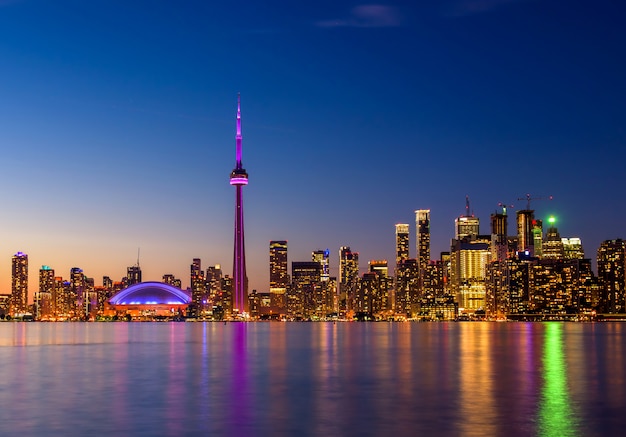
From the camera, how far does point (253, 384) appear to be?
6053cm

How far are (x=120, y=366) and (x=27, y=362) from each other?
39.5 feet

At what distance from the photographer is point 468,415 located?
42.2m

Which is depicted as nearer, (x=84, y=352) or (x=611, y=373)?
(x=611, y=373)

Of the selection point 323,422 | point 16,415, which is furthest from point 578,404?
point 16,415

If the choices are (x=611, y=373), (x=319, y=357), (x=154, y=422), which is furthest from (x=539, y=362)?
(x=154, y=422)

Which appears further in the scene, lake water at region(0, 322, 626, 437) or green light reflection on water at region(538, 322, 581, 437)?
lake water at region(0, 322, 626, 437)

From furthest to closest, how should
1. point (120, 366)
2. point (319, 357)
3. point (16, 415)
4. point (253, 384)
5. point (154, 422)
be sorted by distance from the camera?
point (319, 357), point (120, 366), point (253, 384), point (16, 415), point (154, 422)

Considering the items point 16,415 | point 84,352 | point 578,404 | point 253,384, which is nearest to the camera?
point 16,415

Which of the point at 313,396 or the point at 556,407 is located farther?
the point at 313,396

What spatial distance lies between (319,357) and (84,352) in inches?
1206

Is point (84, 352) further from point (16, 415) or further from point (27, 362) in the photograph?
point (16, 415)

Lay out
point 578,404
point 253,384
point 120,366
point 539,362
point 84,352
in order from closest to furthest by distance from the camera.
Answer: point 578,404 → point 253,384 → point 120,366 → point 539,362 → point 84,352

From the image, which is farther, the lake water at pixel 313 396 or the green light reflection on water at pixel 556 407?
the lake water at pixel 313 396

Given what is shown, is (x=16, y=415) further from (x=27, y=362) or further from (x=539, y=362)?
(x=539, y=362)
